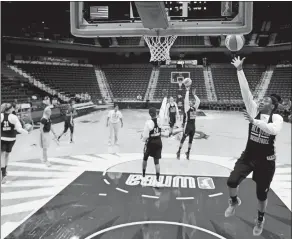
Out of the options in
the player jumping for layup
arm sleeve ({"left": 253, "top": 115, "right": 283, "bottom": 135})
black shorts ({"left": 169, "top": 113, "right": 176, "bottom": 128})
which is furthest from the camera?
black shorts ({"left": 169, "top": 113, "right": 176, "bottom": 128})

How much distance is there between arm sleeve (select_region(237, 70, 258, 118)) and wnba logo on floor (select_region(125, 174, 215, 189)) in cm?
283

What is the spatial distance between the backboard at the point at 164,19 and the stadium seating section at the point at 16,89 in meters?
7.36

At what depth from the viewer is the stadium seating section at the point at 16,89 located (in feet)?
34.8

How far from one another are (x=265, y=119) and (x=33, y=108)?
8653 millimetres

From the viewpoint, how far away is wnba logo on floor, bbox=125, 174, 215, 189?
16.4 feet

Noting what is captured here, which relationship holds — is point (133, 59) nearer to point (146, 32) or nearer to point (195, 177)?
point (195, 177)

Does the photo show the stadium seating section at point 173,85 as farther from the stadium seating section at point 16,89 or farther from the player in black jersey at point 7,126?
the stadium seating section at point 16,89

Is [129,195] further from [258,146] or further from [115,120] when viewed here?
[115,120]

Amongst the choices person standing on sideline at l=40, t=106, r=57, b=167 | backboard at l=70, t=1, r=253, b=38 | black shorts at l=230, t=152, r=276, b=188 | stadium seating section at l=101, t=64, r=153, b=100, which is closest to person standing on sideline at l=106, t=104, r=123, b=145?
stadium seating section at l=101, t=64, r=153, b=100

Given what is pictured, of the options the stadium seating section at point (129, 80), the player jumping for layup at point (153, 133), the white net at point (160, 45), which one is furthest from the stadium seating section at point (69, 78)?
the white net at point (160, 45)

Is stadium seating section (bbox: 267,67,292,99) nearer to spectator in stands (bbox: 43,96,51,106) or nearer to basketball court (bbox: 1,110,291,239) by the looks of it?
basketball court (bbox: 1,110,291,239)

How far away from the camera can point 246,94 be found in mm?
2283

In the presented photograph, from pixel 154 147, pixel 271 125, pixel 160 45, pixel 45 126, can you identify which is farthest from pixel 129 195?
pixel 271 125

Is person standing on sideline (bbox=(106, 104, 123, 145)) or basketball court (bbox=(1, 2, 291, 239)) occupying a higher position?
person standing on sideline (bbox=(106, 104, 123, 145))
